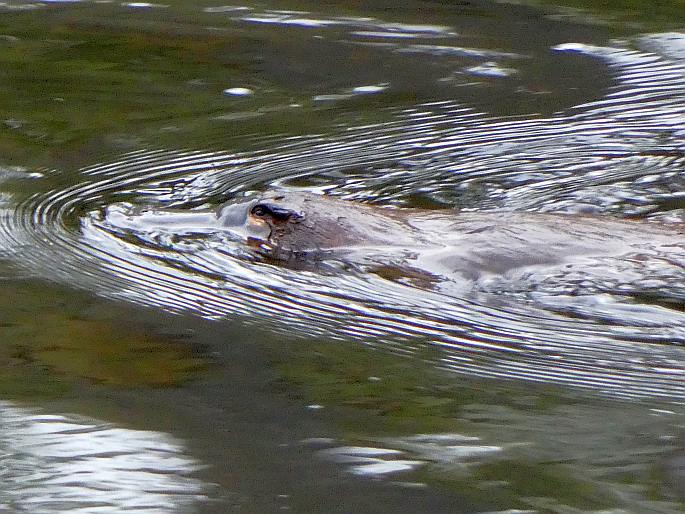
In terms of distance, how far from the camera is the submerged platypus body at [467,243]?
2971 millimetres

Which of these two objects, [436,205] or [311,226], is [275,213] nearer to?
[311,226]

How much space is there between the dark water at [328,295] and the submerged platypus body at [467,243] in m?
0.05

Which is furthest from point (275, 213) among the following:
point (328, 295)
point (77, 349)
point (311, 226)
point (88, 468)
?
point (88, 468)

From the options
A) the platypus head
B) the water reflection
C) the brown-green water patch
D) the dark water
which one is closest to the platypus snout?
the platypus head

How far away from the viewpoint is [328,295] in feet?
9.79

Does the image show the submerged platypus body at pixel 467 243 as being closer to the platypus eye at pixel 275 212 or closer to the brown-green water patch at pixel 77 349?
the platypus eye at pixel 275 212

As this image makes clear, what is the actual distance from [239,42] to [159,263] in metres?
2.55

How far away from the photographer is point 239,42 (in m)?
5.59

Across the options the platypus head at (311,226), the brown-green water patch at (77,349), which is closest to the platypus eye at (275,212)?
the platypus head at (311,226)

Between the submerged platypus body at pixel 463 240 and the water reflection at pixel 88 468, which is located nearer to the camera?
the water reflection at pixel 88 468

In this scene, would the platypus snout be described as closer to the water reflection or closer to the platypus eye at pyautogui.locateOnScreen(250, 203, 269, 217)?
the platypus eye at pyautogui.locateOnScreen(250, 203, 269, 217)

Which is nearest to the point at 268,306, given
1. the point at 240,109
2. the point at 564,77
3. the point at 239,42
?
the point at 240,109

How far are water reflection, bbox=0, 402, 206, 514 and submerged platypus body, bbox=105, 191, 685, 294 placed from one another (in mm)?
1023

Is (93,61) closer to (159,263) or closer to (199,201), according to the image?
(199,201)
